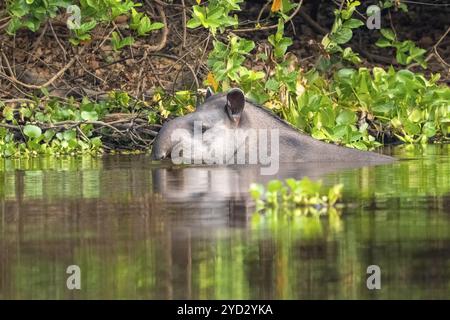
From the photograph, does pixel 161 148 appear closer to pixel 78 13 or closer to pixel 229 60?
pixel 229 60

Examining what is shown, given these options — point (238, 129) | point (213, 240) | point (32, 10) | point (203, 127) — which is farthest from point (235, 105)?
point (213, 240)

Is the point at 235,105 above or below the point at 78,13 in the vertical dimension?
below

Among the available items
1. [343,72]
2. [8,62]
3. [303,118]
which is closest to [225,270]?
[303,118]

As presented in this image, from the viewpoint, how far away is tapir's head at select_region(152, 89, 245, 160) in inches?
457

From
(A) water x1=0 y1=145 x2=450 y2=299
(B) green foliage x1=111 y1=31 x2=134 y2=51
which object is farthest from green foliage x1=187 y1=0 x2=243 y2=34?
(A) water x1=0 y1=145 x2=450 y2=299

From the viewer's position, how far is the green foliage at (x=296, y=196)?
7.80 metres

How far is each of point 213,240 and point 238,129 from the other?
5323 mm

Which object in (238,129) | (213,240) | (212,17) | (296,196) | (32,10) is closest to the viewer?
(213,240)

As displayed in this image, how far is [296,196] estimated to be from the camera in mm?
7906

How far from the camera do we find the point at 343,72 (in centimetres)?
1416

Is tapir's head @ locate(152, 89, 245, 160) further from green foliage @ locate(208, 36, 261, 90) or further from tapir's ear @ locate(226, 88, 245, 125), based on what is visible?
green foliage @ locate(208, 36, 261, 90)

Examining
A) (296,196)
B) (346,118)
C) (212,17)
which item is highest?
(212,17)

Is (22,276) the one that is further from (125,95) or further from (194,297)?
(125,95)

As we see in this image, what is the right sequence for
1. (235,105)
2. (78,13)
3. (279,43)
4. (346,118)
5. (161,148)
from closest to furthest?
(161,148) → (235,105) → (346,118) → (78,13) → (279,43)
